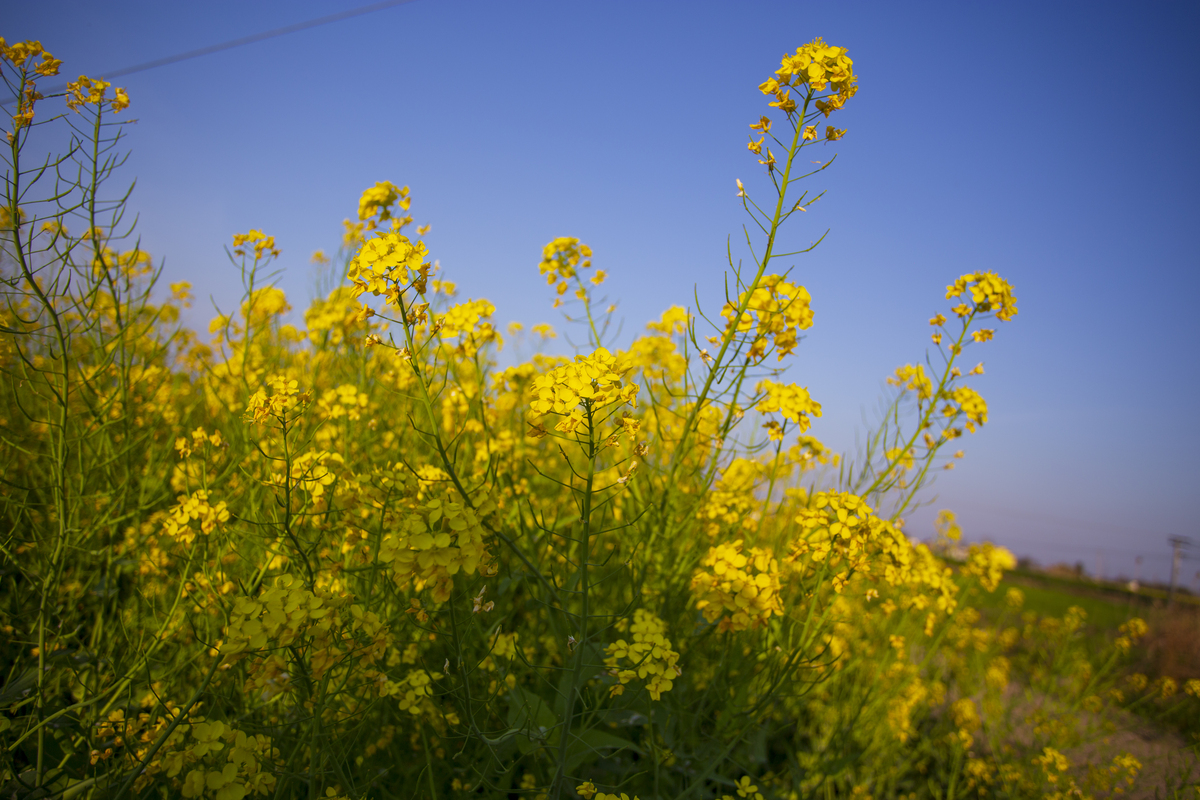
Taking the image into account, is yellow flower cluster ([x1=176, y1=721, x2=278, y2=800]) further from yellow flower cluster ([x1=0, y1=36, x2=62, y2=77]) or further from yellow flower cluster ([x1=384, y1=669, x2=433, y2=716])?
yellow flower cluster ([x1=0, y1=36, x2=62, y2=77])

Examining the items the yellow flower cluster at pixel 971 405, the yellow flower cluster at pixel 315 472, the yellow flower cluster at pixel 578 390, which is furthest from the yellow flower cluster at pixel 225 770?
the yellow flower cluster at pixel 971 405

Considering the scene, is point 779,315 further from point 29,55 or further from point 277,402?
point 29,55

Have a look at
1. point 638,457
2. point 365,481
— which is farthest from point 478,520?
point 365,481

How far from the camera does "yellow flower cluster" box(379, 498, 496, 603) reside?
112cm

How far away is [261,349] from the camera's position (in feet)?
12.3

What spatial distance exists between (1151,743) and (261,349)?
7.84 m

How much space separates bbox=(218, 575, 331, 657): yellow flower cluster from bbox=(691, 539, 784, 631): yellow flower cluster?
1.08 metres

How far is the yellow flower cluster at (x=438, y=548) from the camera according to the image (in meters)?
1.12

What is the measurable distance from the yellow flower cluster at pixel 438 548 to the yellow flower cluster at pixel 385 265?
1.85 feet

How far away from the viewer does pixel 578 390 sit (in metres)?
1.21

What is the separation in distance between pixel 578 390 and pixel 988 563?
3372 millimetres

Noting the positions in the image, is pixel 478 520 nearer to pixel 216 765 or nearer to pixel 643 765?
pixel 216 765

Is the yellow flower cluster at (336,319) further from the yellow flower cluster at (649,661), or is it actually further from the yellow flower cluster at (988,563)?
the yellow flower cluster at (988,563)

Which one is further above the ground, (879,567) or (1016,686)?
(879,567)
